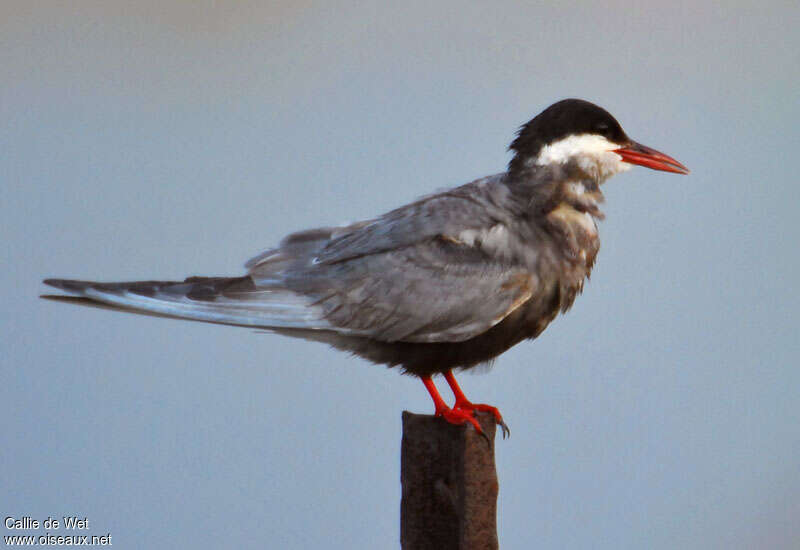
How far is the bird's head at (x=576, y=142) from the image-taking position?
471 cm

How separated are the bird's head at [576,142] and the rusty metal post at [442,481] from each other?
1.08 metres

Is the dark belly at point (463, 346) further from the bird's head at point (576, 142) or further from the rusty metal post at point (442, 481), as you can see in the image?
the bird's head at point (576, 142)

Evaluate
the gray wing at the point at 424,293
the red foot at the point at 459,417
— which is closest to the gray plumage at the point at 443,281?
the gray wing at the point at 424,293

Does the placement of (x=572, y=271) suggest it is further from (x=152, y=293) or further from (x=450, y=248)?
(x=152, y=293)

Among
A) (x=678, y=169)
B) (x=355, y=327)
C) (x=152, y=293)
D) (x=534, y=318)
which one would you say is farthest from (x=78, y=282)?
(x=678, y=169)

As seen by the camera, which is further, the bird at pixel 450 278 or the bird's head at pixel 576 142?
the bird's head at pixel 576 142

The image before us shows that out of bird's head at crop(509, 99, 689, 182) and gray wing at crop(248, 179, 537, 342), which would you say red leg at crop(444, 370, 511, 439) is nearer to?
gray wing at crop(248, 179, 537, 342)

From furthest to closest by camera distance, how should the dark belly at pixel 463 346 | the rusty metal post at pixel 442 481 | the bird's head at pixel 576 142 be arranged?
the bird's head at pixel 576 142
the dark belly at pixel 463 346
the rusty metal post at pixel 442 481

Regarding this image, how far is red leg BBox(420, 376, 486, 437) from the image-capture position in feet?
14.8

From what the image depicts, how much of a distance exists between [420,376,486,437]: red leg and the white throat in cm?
101

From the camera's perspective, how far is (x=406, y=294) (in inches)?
178

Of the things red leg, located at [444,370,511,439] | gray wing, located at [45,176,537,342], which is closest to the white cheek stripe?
gray wing, located at [45,176,537,342]

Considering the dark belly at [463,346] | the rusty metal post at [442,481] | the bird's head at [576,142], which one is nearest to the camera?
the rusty metal post at [442,481]

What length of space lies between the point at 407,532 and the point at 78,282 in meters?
1.61
